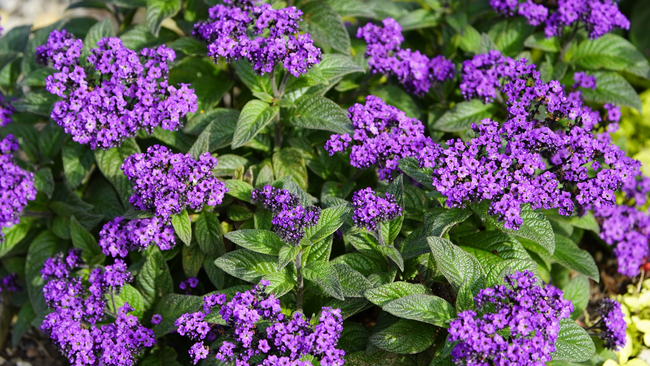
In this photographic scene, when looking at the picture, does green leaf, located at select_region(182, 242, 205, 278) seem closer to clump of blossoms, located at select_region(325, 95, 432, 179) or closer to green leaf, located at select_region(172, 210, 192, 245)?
green leaf, located at select_region(172, 210, 192, 245)

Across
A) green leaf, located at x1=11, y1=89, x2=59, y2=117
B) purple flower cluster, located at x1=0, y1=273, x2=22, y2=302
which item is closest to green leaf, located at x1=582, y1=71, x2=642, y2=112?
green leaf, located at x1=11, y1=89, x2=59, y2=117

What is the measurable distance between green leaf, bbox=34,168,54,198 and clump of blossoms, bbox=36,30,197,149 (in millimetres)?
698

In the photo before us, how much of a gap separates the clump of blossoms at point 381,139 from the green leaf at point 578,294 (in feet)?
5.51

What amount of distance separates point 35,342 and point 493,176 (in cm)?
425

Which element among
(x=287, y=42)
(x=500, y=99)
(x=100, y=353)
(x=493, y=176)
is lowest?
(x=100, y=353)

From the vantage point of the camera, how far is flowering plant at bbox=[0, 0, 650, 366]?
3352 mm

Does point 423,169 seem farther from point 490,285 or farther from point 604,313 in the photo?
point 604,313

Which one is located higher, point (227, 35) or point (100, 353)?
point (227, 35)

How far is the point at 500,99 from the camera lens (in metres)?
4.82

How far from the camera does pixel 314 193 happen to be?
15.8 ft

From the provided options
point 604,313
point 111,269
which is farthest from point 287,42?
point 604,313

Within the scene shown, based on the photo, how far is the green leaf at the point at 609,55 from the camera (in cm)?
506

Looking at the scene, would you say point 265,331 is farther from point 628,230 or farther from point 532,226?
point 628,230

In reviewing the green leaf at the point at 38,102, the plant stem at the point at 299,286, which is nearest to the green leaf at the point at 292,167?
the plant stem at the point at 299,286
